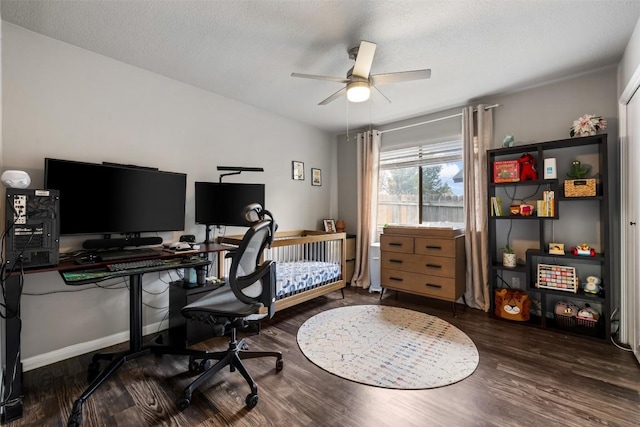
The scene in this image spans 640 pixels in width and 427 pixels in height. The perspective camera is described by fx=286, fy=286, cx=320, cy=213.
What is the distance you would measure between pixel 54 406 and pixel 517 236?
13.0 ft

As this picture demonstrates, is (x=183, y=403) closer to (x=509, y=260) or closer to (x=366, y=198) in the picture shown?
(x=509, y=260)

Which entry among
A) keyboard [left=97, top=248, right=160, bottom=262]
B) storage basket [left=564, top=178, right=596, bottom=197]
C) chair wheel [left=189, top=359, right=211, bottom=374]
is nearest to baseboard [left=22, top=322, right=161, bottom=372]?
keyboard [left=97, top=248, right=160, bottom=262]

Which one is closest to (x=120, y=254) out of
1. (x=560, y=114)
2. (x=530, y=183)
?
(x=530, y=183)

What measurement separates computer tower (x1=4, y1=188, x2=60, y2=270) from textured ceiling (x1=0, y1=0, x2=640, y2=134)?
1203mm

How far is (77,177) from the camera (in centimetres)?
198

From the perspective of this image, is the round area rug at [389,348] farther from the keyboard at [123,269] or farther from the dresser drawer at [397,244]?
the keyboard at [123,269]

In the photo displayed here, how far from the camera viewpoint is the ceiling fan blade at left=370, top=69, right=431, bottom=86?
2000mm

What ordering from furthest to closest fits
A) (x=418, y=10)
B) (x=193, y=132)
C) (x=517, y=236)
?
(x=517, y=236) < (x=193, y=132) < (x=418, y=10)

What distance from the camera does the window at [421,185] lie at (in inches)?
138

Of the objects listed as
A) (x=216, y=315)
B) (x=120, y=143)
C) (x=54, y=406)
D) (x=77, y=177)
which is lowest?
(x=54, y=406)

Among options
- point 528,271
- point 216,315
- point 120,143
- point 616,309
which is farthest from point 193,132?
point 616,309

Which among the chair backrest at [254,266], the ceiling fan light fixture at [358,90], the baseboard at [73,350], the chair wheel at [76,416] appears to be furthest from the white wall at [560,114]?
the baseboard at [73,350]

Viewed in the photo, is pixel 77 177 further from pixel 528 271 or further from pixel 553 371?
pixel 528 271

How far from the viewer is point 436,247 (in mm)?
3082
